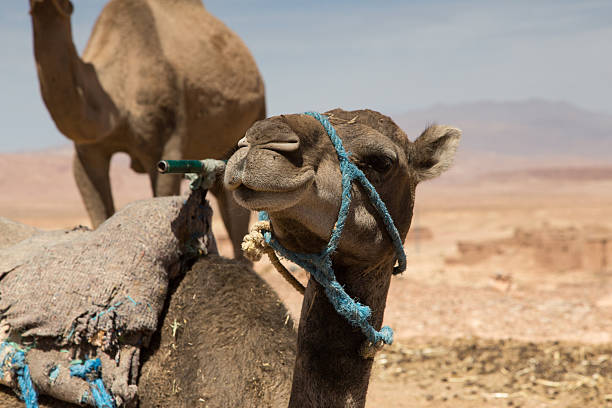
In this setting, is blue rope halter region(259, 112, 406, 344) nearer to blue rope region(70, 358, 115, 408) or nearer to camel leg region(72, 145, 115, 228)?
blue rope region(70, 358, 115, 408)

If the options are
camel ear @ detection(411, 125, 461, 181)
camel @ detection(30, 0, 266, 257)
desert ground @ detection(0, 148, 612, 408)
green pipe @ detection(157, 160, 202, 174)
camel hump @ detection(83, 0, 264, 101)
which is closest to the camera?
camel ear @ detection(411, 125, 461, 181)

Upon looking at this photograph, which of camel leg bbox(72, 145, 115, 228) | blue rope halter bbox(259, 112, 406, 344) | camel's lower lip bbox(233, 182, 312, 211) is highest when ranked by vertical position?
camel's lower lip bbox(233, 182, 312, 211)

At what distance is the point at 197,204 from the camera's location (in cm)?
344

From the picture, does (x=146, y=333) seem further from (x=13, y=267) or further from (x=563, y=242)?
(x=563, y=242)

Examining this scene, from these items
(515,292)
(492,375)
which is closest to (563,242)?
(515,292)

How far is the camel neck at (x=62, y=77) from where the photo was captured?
527 cm

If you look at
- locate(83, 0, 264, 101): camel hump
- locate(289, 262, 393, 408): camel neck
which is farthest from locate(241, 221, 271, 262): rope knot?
locate(83, 0, 264, 101): camel hump

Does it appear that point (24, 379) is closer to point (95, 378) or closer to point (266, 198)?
point (95, 378)

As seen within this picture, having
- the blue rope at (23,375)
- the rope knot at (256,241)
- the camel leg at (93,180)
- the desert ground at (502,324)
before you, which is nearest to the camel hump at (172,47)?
the camel leg at (93,180)

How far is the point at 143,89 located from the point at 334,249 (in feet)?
14.9

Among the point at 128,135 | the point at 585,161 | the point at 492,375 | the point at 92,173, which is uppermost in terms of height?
the point at 128,135

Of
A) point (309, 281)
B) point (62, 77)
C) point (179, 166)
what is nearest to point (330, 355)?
point (309, 281)

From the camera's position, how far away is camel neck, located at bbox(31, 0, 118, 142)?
17.3 feet

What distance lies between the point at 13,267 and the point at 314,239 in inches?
57.5
